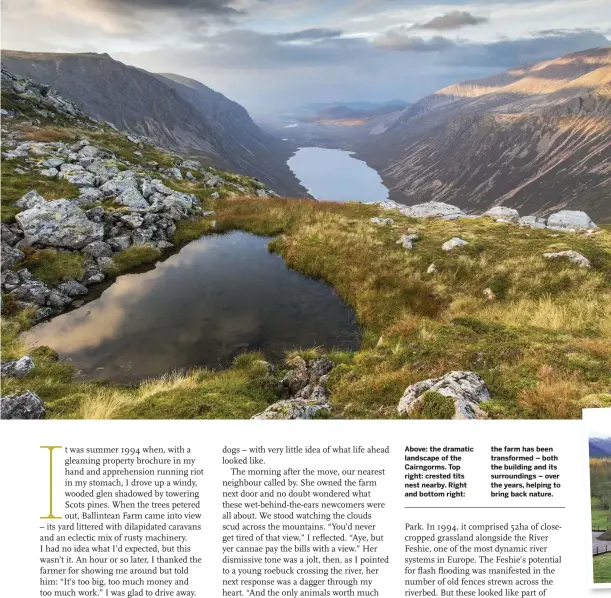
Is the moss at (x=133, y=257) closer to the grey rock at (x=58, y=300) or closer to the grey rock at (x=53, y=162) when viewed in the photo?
the grey rock at (x=58, y=300)

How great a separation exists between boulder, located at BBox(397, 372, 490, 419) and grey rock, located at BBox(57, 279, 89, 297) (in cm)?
1443

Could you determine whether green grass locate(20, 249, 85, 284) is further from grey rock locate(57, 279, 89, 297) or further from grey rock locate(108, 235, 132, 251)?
grey rock locate(108, 235, 132, 251)

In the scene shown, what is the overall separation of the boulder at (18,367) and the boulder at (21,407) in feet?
8.15

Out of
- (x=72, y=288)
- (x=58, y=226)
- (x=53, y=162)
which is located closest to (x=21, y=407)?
(x=72, y=288)

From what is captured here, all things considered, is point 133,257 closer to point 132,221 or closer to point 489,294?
point 132,221

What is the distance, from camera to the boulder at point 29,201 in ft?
67.6

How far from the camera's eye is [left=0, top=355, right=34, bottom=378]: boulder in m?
10.2

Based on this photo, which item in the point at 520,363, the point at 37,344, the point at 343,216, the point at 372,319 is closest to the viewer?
the point at 520,363

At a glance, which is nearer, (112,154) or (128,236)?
(128,236)

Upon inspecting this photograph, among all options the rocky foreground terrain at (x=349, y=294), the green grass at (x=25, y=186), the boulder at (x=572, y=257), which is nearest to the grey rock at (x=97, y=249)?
the rocky foreground terrain at (x=349, y=294)
